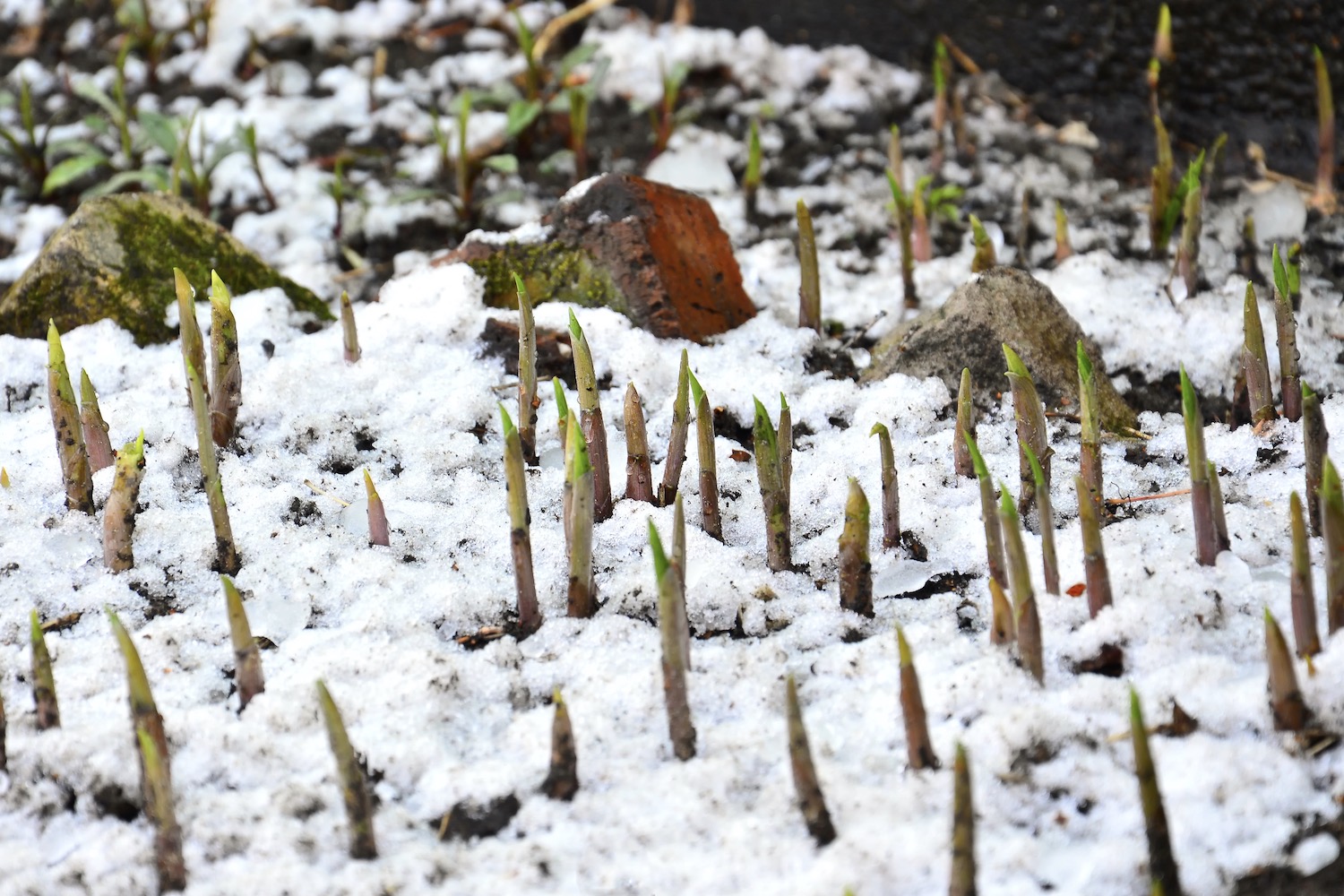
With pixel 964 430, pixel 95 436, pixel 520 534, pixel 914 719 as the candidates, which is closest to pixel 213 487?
pixel 95 436

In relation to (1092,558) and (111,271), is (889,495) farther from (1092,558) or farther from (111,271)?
(111,271)

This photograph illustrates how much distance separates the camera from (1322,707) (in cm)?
156

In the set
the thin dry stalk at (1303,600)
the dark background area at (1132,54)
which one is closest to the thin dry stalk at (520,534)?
the thin dry stalk at (1303,600)

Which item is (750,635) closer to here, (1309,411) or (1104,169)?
(1309,411)

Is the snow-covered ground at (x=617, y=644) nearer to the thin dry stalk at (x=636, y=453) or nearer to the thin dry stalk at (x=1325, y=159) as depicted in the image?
the thin dry stalk at (x=636, y=453)

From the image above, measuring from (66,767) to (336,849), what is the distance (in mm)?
398

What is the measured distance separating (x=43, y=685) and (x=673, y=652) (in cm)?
84

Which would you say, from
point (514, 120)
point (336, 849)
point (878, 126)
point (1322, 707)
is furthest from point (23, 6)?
point (1322, 707)

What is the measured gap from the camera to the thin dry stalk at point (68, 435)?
196 centimetres

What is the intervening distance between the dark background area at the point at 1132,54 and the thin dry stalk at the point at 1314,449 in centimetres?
181

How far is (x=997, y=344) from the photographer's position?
2.40 m

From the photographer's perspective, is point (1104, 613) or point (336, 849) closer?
point (336, 849)

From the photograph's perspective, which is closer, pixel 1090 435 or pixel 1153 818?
pixel 1153 818

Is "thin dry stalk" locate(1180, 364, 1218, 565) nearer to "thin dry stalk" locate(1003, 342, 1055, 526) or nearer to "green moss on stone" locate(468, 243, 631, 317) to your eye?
"thin dry stalk" locate(1003, 342, 1055, 526)
